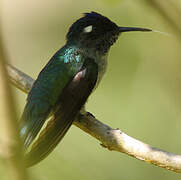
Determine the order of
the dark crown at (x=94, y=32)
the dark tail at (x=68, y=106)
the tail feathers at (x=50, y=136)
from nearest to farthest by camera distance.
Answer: the tail feathers at (x=50, y=136) → the dark tail at (x=68, y=106) → the dark crown at (x=94, y=32)

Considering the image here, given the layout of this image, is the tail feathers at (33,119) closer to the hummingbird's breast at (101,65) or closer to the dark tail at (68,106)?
the dark tail at (68,106)

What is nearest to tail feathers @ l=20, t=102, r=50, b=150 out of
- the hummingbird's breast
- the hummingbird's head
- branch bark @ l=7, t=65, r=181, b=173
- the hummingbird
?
the hummingbird

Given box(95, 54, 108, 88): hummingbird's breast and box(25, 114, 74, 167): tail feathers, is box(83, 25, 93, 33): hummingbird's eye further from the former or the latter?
box(25, 114, 74, 167): tail feathers

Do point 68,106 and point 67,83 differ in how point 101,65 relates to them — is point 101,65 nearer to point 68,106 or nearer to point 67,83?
point 67,83

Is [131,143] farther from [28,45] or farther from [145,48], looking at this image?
[28,45]

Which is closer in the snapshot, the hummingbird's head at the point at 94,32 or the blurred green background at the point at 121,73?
the hummingbird's head at the point at 94,32

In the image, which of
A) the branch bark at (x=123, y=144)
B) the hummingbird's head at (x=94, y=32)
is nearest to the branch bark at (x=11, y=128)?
the branch bark at (x=123, y=144)

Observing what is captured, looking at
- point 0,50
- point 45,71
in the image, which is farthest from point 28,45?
point 0,50
